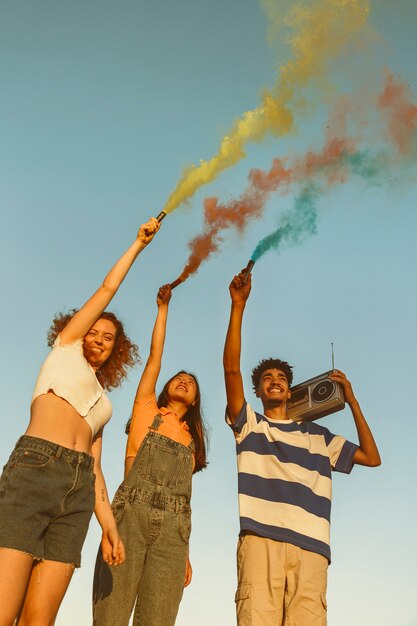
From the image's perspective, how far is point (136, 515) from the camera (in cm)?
537

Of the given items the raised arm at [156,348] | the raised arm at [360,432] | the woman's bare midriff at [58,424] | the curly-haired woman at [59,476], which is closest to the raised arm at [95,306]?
the curly-haired woman at [59,476]

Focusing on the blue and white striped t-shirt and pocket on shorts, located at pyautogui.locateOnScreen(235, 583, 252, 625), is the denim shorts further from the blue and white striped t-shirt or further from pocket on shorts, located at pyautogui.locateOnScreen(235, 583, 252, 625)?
the blue and white striped t-shirt

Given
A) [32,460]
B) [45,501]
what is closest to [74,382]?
[32,460]

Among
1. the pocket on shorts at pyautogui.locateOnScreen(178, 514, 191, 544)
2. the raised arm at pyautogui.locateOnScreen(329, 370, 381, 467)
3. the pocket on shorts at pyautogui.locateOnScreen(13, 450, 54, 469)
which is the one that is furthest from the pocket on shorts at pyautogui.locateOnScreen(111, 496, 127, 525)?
the raised arm at pyautogui.locateOnScreen(329, 370, 381, 467)

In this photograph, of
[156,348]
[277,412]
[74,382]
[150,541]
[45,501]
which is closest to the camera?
[45,501]

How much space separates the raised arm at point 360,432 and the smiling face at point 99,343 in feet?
9.56

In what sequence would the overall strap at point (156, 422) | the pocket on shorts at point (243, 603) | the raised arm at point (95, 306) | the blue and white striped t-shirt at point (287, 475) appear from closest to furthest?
1. the raised arm at point (95, 306)
2. the pocket on shorts at point (243, 603)
3. the blue and white striped t-shirt at point (287, 475)
4. the overall strap at point (156, 422)

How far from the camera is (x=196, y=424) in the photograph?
21.2 feet

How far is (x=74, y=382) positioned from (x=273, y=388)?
2.92m

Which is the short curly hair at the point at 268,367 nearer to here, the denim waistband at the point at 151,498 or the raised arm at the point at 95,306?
the denim waistband at the point at 151,498

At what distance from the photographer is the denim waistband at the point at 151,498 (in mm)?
5480

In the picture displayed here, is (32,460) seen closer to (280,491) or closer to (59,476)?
(59,476)

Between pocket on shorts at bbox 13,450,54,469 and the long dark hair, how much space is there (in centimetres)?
233

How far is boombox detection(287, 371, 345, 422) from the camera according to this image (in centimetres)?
671
